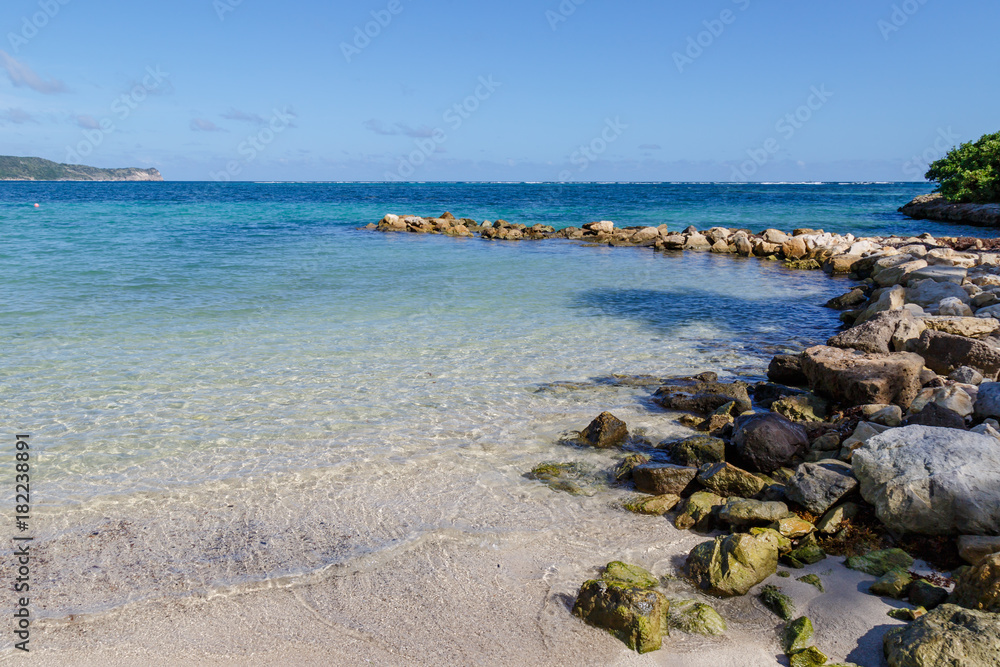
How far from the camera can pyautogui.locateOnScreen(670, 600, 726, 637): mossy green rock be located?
3.63 meters

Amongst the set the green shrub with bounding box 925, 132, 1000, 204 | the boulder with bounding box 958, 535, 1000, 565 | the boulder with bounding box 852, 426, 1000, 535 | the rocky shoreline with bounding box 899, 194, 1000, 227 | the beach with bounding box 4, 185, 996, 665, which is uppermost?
the green shrub with bounding box 925, 132, 1000, 204

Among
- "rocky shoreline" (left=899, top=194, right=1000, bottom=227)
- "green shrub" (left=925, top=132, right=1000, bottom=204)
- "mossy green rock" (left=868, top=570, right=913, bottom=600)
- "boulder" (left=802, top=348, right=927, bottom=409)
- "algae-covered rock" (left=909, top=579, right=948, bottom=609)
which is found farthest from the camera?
"green shrub" (left=925, top=132, right=1000, bottom=204)

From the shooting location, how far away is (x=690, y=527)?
4.85 meters

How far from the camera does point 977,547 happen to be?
405 centimetres

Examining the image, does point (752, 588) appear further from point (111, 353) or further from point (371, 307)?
point (371, 307)

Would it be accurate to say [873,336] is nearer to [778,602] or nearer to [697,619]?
[778,602]

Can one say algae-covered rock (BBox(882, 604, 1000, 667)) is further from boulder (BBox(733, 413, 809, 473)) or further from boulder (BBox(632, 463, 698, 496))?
boulder (BBox(733, 413, 809, 473))

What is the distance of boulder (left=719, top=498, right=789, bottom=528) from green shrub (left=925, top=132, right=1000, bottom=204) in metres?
44.2

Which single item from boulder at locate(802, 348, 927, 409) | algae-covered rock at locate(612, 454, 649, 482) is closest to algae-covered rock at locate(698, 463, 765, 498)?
algae-covered rock at locate(612, 454, 649, 482)

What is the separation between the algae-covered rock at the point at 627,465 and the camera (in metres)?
5.68

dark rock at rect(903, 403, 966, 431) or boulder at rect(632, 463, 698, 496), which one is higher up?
dark rock at rect(903, 403, 966, 431)

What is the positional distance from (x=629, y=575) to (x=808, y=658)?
1129mm

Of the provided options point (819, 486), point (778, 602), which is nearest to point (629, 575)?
point (778, 602)

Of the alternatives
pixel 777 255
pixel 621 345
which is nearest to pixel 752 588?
pixel 621 345
